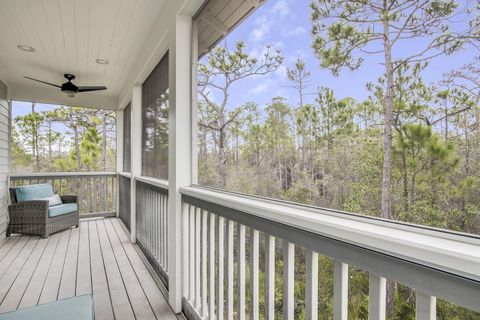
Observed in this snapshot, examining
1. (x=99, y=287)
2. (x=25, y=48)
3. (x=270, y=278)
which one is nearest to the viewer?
(x=270, y=278)

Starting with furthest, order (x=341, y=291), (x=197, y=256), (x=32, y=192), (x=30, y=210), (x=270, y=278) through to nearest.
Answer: (x=32, y=192), (x=30, y=210), (x=197, y=256), (x=270, y=278), (x=341, y=291)

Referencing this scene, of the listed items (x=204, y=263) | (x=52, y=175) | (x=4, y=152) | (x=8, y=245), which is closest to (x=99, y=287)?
(x=204, y=263)

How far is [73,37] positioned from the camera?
3.27m

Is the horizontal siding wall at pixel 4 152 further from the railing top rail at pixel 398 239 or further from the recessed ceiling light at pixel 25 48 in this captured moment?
the railing top rail at pixel 398 239

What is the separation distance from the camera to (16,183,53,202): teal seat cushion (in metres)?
4.54

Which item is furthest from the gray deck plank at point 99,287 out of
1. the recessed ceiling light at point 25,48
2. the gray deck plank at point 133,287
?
the recessed ceiling light at point 25,48

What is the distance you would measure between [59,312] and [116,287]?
5.37ft

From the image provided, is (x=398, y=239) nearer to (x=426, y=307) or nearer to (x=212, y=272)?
(x=426, y=307)

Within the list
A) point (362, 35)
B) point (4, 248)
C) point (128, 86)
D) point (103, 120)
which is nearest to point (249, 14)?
point (362, 35)

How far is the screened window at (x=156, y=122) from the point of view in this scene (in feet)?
10.1

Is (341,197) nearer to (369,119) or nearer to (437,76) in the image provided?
(369,119)

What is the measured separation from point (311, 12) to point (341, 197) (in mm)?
743

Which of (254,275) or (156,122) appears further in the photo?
(156,122)

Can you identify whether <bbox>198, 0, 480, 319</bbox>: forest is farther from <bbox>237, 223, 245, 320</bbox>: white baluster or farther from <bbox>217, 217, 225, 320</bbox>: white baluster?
<bbox>217, 217, 225, 320</bbox>: white baluster
